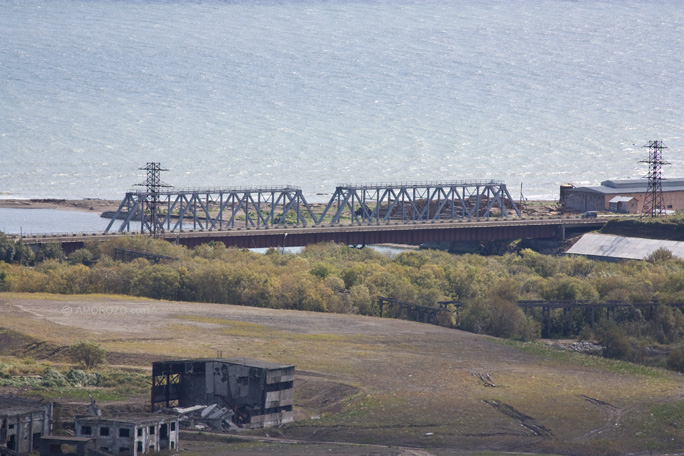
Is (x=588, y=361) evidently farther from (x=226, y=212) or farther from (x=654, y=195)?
(x=226, y=212)

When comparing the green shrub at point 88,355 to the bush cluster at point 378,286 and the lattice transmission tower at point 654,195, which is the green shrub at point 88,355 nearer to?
the bush cluster at point 378,286

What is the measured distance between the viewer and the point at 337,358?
8012cm

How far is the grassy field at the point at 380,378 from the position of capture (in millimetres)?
63750

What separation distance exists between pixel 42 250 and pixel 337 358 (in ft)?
174

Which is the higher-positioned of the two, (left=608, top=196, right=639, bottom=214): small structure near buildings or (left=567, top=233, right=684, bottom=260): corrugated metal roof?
(left=608, top=196, right=639, bottom=214): small structure near buildings

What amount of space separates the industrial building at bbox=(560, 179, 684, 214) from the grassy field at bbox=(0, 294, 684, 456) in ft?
306

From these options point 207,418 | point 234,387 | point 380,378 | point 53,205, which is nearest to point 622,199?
point 53,205

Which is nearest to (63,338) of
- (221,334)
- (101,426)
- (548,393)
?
(221,334)

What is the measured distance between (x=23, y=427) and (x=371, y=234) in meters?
93.2

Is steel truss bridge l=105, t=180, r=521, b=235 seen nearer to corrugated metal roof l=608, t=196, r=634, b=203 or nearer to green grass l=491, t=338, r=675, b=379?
corrugated metal roof l=608, t=196, r=634, b=203

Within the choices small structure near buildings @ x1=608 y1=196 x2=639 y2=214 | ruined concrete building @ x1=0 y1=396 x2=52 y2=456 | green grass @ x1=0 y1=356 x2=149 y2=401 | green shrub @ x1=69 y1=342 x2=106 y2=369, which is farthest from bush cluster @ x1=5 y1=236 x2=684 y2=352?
small structure near buildings @ x1=608 y1=196 x2=639 y2=214

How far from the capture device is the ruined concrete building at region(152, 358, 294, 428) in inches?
2616

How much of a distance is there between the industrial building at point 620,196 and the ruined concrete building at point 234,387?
396ft

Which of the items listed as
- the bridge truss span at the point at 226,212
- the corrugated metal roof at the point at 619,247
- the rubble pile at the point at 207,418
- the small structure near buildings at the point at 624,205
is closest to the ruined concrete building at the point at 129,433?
the rubble pile at the point at 207,418
